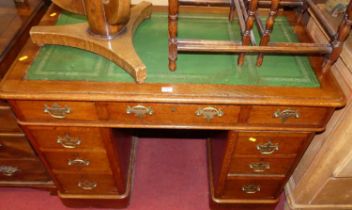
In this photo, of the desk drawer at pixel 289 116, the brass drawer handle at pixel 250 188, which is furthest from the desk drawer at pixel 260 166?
the desk drawer at pixel 289 116

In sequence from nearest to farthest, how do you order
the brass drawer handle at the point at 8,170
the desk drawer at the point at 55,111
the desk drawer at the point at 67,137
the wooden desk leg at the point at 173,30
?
the wooden desk leg at the point at 173,30, the desk drawer at the point at 55,111, the desk drawer at the point at 67,137, the brass drawer handle at the point at 8,170

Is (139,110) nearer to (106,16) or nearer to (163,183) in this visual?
(106,16)

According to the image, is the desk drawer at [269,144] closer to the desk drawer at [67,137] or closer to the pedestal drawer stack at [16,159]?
the desk drawer at [67,137]

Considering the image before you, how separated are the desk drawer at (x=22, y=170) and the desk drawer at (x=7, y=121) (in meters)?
0.23

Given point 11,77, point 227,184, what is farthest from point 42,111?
point 227,184

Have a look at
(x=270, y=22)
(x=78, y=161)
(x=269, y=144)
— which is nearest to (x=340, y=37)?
(x=270, y=22)

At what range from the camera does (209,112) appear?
3.42 ft

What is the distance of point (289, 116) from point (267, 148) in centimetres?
21

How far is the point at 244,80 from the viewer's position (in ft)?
3.41

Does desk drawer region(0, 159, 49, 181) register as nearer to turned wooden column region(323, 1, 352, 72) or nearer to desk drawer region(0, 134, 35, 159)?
desk drawer region(0, 134, 35, 159)

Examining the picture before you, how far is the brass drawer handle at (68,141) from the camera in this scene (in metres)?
1.18

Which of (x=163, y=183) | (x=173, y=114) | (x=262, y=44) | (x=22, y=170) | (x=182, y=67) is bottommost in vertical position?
(x=163, y=183)

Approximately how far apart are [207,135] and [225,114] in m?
0.94

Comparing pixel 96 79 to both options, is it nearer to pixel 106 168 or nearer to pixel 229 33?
pixel 106 168
